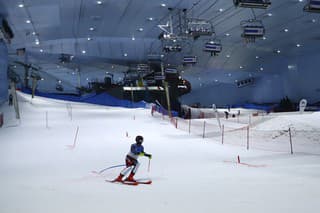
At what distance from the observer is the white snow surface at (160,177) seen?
5.54 m

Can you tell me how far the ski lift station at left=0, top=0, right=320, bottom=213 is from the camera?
627 cm

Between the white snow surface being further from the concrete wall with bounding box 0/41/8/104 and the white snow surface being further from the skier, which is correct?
the concrete wall with bounding box 0/41/8/104

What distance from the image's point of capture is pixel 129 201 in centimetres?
578

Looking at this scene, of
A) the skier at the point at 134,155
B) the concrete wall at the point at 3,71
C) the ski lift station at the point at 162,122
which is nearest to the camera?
the ski lift station at the point at 162,122

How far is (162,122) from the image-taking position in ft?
75.0

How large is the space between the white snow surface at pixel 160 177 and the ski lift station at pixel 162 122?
0.13 feet

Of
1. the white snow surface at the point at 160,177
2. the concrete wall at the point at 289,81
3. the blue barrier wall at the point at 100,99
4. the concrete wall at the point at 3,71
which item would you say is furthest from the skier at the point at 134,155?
the concrete wall at the point at 289,81

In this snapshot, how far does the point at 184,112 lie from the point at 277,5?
70.6 feet

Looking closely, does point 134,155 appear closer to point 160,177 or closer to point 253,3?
point 160,177

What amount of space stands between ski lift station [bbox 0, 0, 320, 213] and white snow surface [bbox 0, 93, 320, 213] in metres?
0.04

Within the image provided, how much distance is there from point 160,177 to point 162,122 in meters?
15.0

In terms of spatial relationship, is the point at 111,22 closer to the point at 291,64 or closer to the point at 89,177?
the point at 89,177

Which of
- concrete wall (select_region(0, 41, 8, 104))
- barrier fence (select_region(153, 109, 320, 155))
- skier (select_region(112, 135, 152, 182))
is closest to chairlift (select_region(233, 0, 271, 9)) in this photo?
barrier fence (select_region(153, 109, 320, 155))

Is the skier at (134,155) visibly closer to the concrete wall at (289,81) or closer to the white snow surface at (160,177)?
the white snow surface at (160,177)
